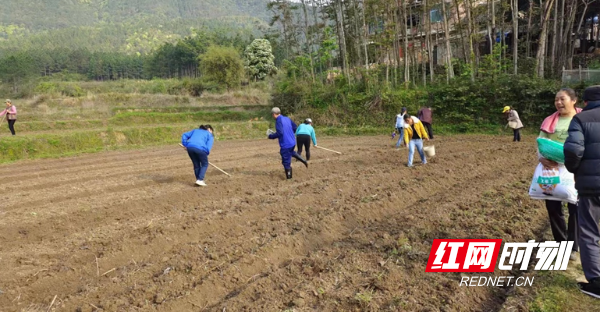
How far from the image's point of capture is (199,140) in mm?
8758

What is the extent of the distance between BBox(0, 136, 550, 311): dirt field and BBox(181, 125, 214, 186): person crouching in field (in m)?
0.50

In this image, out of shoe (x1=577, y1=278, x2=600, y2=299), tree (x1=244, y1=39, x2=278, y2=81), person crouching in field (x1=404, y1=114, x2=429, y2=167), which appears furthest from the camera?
tree (x1=244, y1=39, x2=278, y2=81)

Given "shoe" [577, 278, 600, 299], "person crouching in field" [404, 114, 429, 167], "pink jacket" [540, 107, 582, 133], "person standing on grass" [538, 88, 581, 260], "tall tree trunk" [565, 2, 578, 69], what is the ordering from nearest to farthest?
1. "shoe" [577, 278, 600, 299]
2. "person standing on grass" [538, 88, 581, 260]
3. "pink jacket" [540, 107, 582, 133]
4. "person crouching in field" [404, 114, 429, 167]
5. "tall tree trunk" [565, 2, 578, 69]

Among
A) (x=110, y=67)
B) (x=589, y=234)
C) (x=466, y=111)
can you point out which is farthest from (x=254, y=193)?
(x=110, y=67)

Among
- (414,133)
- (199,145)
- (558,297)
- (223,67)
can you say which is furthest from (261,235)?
(223,67)

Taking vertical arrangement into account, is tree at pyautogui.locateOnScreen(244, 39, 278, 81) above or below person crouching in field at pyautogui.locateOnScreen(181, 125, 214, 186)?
above

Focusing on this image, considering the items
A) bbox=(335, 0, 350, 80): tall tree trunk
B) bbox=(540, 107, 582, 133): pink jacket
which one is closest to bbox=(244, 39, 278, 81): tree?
bbox=(335, 0, 350, 80): tall tree trunk

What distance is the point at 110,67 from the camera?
74938mm

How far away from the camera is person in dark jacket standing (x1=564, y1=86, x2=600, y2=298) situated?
3328 mm

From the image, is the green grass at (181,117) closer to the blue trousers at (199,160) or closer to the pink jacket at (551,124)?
the blue trousers at (199,160)

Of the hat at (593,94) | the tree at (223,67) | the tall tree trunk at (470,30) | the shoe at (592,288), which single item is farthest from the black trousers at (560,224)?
the tree at (223,67)

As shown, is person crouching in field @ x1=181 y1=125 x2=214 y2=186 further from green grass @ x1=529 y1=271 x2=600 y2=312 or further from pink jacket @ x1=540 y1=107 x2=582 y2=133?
green grass @ x1=529 y1=271 x2=600 y2=312

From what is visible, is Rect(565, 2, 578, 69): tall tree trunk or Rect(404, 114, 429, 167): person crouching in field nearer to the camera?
Rect(404, 114, 429, 167): person crouching in field

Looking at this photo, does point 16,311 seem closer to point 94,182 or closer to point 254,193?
point 254,193
